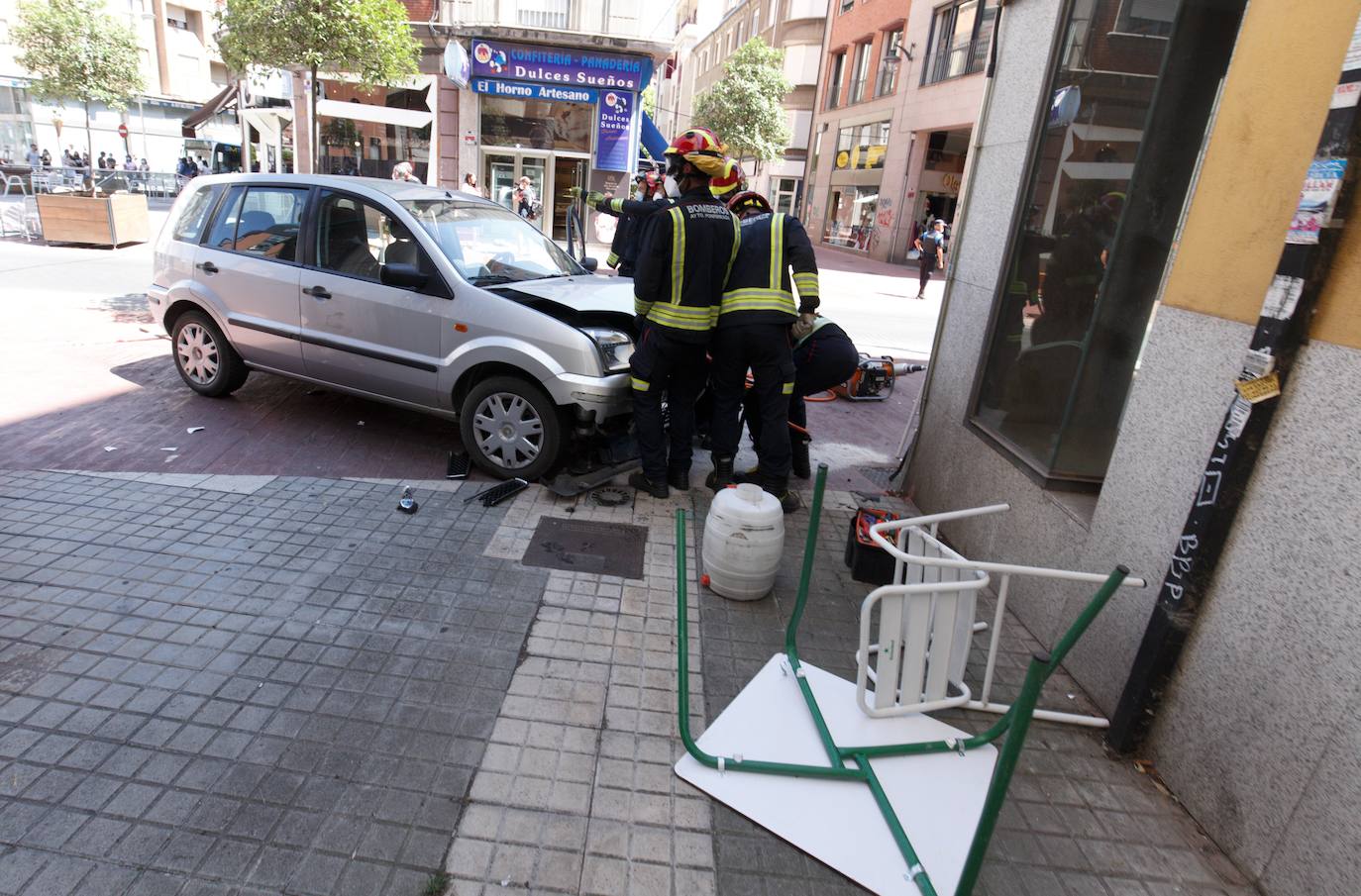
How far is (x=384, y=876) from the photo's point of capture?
2283 millimetres

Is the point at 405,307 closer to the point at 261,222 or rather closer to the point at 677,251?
the point at 261,222

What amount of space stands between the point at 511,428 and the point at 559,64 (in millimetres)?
16309

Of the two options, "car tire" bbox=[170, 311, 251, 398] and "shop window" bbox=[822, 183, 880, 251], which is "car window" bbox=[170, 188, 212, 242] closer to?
"car tire" bbox=[170, 311, 251, 398]

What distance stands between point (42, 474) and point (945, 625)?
548cm

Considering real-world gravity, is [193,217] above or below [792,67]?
below

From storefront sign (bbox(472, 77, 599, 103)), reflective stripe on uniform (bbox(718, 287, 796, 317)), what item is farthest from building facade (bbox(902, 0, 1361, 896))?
storefront sign (bbox(472, 77, 599, 103))

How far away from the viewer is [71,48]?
21.3 m

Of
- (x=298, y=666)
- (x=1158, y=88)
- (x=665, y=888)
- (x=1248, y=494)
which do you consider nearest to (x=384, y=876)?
(x=665, y=888)

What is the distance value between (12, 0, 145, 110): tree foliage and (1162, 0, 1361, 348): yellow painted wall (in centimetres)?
2801

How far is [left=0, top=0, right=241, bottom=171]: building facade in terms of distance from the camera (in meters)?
34.8

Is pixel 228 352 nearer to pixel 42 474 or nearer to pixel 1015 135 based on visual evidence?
pixel 42 474

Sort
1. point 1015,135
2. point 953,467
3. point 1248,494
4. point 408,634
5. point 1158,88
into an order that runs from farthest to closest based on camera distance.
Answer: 1. point 953,467
2. point 1015,135
3. point 1158,88
4. point 408,634
5. point 1248,494

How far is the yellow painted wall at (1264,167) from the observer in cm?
242

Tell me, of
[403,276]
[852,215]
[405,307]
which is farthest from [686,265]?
[852,215]
